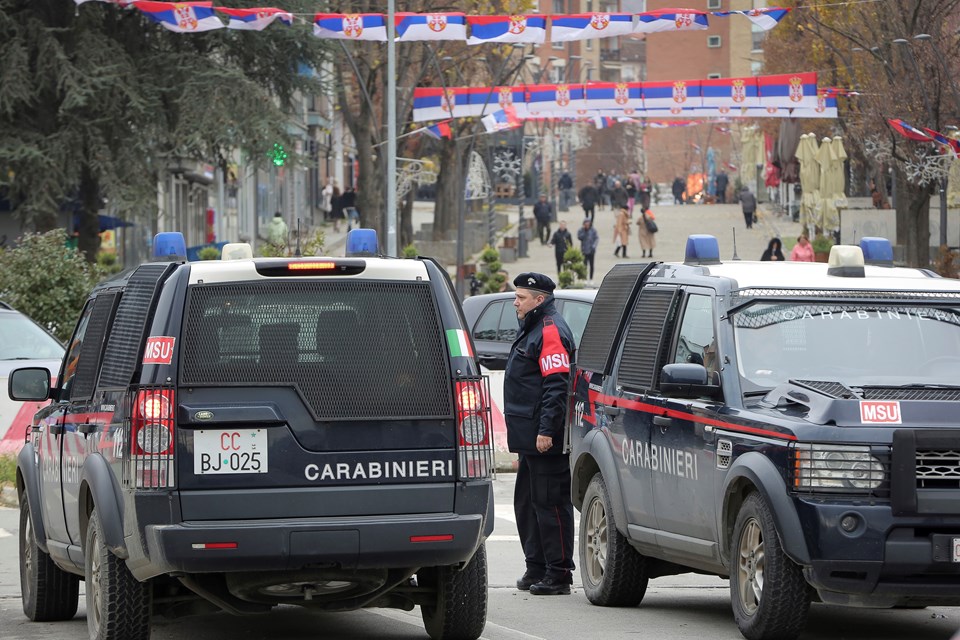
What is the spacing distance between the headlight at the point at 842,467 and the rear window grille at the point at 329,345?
155 cm

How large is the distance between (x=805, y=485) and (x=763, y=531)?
1.08 feet

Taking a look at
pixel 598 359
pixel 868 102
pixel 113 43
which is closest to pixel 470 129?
pixel 868 102

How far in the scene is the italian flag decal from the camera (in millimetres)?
7449

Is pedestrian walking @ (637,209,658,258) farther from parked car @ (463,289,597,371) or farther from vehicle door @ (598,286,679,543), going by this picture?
vehicle door @ (598,286,679,543)

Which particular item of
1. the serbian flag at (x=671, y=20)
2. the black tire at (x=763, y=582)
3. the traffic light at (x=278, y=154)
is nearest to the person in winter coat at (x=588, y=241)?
the traffic light at (x=278, y=154)

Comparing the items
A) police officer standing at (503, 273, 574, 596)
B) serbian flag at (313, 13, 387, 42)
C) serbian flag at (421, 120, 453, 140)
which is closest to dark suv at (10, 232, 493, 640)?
police officer standing at (503, 273, 574, 596)

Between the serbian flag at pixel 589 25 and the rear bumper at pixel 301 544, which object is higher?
the serbian flag at pixel 589 25

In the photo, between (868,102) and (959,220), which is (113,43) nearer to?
(868,102)

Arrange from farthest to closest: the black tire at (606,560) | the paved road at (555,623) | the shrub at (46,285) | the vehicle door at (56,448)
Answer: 1. the shrub at (46,285)
2. the black tire at (606,560)
3. the vehicle door at (56,448)
4. the paved road at (555,623)

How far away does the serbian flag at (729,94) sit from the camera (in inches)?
1421

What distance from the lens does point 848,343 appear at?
853 cm

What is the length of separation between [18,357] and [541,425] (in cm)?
944

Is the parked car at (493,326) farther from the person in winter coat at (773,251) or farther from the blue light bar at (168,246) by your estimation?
the person in winter coat at (773,251)

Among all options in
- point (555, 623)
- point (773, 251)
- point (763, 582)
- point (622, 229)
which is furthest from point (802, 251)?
point (763, 582)
